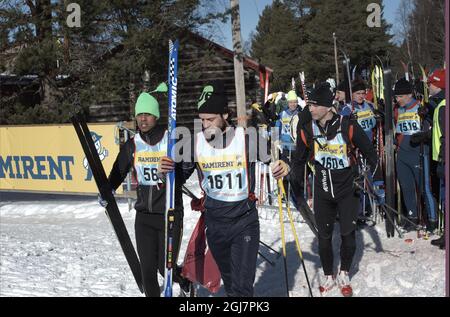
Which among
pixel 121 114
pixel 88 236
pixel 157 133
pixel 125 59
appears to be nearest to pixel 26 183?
pixel 88 236

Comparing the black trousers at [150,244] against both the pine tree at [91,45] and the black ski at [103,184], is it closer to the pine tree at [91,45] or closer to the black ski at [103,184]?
the black ski at [103,184]

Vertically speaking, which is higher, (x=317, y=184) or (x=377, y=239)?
(x=317, y=184)

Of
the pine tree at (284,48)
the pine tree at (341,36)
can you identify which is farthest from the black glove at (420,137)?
the pine tree at (284,48)

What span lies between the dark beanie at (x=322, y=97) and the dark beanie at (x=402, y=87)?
2.44m

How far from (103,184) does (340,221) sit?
2315 millimetres

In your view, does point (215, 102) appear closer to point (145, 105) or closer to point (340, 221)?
point (145, 105)

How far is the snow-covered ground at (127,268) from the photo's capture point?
5582 millimetres

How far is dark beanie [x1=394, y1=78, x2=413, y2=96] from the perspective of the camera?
7.15 metres

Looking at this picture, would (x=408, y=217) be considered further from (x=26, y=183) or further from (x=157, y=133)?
(x=26, y=183)

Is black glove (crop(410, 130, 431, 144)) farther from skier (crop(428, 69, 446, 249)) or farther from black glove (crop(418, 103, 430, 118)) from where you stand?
skier (crop(428, 69, 446, 249))

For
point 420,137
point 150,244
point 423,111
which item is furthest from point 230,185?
point 423,111

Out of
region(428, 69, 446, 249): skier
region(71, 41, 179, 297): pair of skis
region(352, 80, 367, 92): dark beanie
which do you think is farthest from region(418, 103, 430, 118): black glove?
region(71, 41, 179, 297): pair of skis

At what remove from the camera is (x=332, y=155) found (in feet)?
17.3
